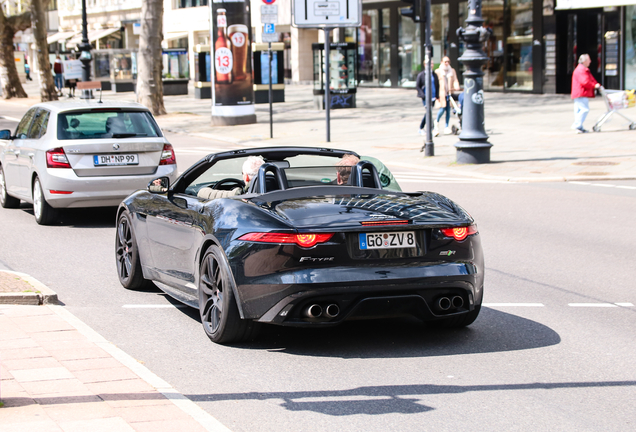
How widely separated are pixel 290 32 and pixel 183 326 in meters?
51.4

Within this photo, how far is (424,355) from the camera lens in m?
5.76

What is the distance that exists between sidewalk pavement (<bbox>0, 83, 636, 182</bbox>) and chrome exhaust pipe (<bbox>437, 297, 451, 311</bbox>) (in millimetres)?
10153

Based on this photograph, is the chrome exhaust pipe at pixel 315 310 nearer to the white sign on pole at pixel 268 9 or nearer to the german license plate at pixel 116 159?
the german license plate at pixel 116 159

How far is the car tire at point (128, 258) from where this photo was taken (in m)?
7.66

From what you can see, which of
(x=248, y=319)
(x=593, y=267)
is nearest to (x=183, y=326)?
(x=248, y=319)

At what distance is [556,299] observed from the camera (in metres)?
7.35

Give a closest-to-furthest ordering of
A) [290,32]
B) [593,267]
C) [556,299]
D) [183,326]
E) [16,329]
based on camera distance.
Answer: [16,329] < [183,326] < [556,299] < [593,267] < [290,32]

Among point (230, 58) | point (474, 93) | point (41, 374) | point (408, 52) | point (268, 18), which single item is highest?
point (268, 18)

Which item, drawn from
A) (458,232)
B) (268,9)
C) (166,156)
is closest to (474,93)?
→ (166,156)

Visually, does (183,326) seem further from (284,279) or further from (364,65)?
(364,65)

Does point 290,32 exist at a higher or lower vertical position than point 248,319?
higher

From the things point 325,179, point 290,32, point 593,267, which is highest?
point 290,32

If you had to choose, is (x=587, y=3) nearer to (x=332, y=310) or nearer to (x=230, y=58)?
(x=230, y=58)

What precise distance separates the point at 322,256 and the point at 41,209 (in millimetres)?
6983
